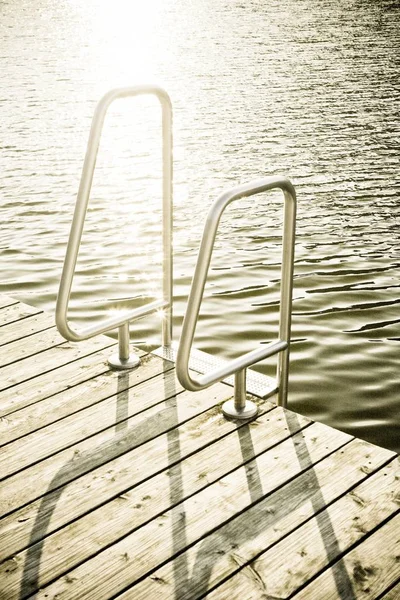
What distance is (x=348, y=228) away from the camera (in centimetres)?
814

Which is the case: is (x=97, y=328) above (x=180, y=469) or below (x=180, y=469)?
above

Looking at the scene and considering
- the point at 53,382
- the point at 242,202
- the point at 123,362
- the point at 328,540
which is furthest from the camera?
the point at 242,202

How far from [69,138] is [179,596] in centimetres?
1118

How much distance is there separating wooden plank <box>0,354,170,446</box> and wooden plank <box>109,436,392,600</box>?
3.48ft

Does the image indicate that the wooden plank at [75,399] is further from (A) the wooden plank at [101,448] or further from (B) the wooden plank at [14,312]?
(B) the wooden plank at [14,312]

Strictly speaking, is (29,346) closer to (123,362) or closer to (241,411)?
(123,362)

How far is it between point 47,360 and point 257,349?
1343mm

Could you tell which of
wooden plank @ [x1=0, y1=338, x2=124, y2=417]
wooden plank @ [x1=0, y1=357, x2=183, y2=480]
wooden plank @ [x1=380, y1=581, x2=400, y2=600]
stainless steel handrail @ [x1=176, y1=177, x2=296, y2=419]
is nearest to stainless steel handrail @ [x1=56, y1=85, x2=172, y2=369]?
wooden plank @ [x1=0, y1=338, x2=124, y2=417]

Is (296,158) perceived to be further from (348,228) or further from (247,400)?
(247,400)

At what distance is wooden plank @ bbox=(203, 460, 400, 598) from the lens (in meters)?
2.52

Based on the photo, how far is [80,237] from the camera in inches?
130

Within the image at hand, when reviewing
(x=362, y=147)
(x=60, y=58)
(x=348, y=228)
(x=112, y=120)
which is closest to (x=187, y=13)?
(x=60, y=58)

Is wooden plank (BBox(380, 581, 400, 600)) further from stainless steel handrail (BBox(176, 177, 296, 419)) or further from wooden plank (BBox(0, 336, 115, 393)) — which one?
wooden plank (BBox(0, 336, 115, 393))

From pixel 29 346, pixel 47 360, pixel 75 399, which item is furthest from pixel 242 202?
pixel 75 399
